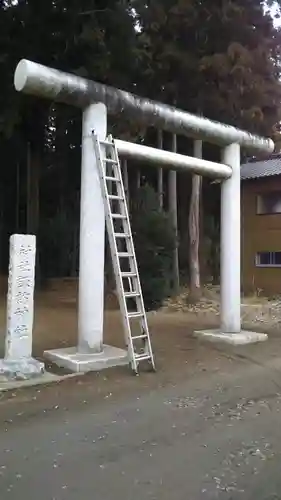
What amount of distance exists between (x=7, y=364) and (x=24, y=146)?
14262 millimetres

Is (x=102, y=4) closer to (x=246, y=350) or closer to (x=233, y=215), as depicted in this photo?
(x=233, y=215)

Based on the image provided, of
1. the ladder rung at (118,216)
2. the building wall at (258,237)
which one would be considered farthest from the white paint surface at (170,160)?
the building wall at (258,237)

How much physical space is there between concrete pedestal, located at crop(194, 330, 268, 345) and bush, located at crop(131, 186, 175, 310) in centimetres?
504

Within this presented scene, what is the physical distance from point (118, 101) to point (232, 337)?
13.3 ft

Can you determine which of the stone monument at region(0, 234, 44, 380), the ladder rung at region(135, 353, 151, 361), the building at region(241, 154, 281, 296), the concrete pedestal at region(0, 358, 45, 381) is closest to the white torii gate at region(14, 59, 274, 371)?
the ladder rung at region(135, 353, 151, 361)

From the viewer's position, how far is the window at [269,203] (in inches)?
861

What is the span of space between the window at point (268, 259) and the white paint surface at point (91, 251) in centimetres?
1529

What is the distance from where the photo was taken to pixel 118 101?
25.0ft

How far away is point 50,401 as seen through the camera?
5.72 metres

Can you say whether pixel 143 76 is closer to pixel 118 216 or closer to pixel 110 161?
pixel 110 161

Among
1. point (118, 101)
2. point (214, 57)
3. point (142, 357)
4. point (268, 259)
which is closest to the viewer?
point (142, 357)

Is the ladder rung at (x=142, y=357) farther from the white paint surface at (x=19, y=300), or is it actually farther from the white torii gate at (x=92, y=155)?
the white paint surface at (x=19, y=300)

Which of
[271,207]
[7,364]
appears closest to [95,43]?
[7,364]

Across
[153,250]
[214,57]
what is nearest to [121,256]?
[153,250]
